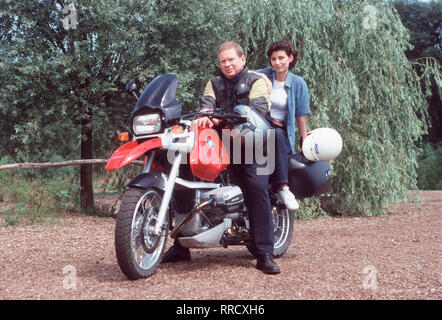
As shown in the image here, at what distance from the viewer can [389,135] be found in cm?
937

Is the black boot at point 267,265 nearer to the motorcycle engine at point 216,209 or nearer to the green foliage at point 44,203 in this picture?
the motorcycle engine at point 216,209

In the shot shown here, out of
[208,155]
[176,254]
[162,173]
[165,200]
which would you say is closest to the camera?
[165,200]

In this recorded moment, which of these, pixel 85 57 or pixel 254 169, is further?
pixel 85 57

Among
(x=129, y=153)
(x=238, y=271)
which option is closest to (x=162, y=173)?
(x=129, y=153)

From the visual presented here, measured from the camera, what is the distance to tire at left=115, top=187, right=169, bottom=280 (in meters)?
3.27

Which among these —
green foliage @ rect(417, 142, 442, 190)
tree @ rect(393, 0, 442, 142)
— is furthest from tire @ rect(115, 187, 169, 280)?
tree @ rect(393, 0, 442, 142)

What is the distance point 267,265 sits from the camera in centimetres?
382

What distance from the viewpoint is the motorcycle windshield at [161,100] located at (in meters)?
3.53

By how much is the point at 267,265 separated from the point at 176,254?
36.3 inches

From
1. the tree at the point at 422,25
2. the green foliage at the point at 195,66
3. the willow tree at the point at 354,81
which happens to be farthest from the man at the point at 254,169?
the tree at the point at 422,25

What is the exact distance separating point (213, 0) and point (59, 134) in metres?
3.65

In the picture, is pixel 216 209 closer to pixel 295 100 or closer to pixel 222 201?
pixel 222 201

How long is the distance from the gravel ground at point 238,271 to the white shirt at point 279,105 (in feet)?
4.28
